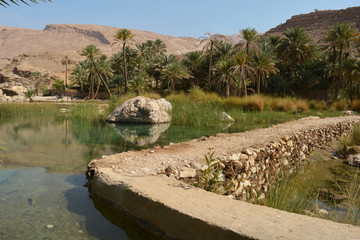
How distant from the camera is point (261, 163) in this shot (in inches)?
219

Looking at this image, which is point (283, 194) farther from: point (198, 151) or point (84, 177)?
point (84, 177)

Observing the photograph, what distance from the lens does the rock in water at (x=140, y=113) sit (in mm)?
13875

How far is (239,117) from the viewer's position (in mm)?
13828

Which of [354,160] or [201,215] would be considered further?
[354,160]

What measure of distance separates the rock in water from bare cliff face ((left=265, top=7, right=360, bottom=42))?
49.4m

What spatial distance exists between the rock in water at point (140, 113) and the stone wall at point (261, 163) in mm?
7128

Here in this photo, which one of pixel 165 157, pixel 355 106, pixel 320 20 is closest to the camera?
pixel 165 157

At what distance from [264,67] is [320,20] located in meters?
49.5

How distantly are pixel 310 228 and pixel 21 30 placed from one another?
158 meters

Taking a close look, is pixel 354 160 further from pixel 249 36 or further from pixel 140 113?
pixel 249 36

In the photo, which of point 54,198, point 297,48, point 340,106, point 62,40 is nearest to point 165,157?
point 54,198

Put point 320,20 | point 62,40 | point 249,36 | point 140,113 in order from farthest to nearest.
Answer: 1. point 62,40
2. point 320,20
3. point 249,36
4. point 140,113

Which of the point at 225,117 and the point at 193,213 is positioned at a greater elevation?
the point at 225,117

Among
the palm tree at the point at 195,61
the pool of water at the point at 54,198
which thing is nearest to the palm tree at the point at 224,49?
the palm tree at the point at 195,61
